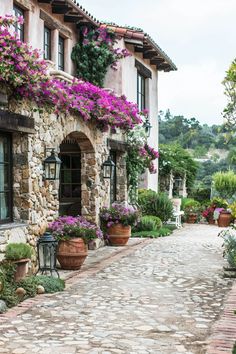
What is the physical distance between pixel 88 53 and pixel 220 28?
4.30 m

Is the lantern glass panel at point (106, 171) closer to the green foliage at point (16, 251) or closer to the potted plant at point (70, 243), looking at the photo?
the potted plant at point (70, 243)

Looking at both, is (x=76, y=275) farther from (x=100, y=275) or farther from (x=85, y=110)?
(x=85, y=110)

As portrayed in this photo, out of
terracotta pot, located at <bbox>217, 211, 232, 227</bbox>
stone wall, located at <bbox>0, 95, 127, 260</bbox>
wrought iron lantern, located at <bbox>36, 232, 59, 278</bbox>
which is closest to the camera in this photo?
wrought iron lantern, located at <bbox>36, 232, 59, 278</bbox>

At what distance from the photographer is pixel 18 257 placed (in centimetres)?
761

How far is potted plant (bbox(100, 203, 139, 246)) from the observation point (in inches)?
499

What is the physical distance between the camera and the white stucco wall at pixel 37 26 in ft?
37.3

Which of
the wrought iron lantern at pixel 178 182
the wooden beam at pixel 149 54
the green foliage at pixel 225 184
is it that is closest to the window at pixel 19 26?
the wooden beam at pixel 149 54

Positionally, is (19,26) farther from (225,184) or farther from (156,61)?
(225,184)

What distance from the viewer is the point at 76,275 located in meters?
9.04

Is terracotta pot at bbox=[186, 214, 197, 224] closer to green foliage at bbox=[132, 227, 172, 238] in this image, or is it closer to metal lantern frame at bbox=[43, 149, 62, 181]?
green foliage at bbox=[132, 227, 172, 238]

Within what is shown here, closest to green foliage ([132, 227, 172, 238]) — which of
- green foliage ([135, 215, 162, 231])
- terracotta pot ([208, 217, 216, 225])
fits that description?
green foliage ([135, 215, 162, 231])

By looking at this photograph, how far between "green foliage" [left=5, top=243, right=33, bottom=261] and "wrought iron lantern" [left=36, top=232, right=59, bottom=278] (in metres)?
0.69

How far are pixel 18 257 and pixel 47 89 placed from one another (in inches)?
116

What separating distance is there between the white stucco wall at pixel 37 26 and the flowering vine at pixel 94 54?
30 centimetres
